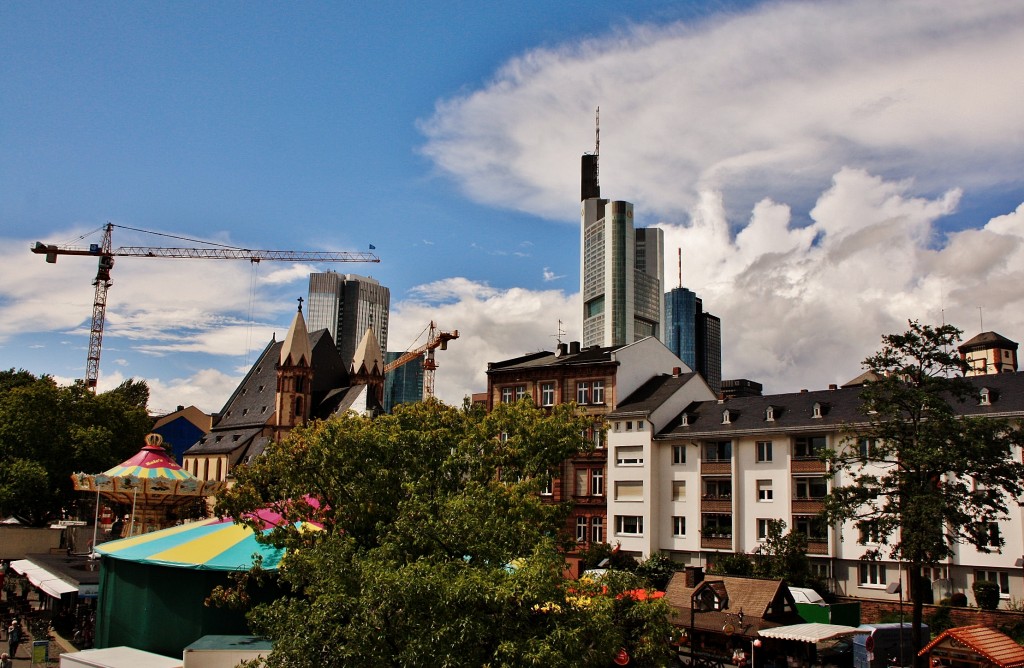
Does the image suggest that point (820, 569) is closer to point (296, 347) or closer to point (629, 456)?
point (629, 456)

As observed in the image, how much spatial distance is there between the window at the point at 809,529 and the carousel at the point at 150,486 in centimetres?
3350

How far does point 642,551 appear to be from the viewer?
2287 inches

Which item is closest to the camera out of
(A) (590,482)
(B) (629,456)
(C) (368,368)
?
(B) (629,456)

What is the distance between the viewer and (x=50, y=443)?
76.8 meters

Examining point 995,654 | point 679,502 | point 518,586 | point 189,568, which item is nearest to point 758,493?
point 679,502

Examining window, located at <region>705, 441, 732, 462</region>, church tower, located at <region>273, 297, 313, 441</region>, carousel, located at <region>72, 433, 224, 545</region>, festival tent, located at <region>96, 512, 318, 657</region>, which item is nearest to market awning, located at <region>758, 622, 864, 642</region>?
festival tent, located at <region>96, 512, 318, 657</region>

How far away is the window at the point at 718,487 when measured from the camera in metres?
55.8

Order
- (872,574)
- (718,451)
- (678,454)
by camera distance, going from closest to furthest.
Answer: (872,574) → (718,451) → (678,454)

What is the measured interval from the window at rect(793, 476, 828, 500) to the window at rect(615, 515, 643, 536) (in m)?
10.9

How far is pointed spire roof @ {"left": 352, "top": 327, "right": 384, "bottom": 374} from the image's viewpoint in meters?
109

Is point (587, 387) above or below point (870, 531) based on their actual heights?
above

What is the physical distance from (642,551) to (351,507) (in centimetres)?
3669

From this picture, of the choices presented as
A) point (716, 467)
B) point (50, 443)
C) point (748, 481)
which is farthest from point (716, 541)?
point (50, 443)

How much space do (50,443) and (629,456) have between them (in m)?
50.5
